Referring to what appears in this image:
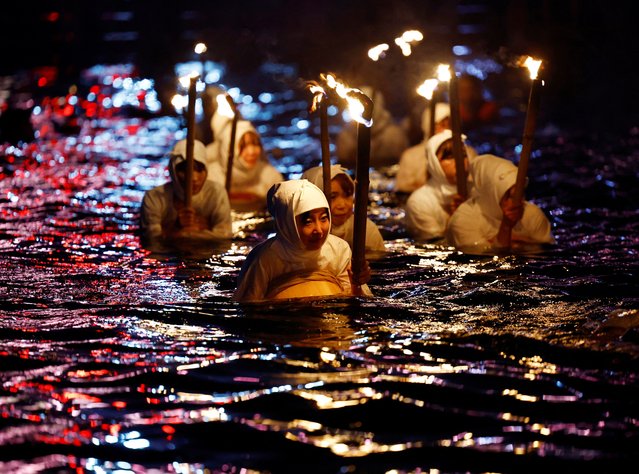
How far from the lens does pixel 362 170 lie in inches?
310

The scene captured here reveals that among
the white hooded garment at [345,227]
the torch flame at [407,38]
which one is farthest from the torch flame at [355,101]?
the torch flame at [407,38]

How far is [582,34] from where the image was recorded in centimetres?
2547

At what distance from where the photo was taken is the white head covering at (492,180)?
1164 cm

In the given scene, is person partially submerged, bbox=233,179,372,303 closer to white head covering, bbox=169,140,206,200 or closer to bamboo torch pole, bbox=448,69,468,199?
bamboo torch pole, bbox=448,69,468,199

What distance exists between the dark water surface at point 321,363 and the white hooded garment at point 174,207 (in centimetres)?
25

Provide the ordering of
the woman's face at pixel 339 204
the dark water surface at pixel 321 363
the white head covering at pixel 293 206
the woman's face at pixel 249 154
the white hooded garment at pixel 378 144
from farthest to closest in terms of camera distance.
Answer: the white hooded garment at pixel 378 144 < the woman's face at pixel 249 154 < the woman's face at pixel 339 204 < the white head covering at pixel 293 206 < the dark water surface at pixel 321 363

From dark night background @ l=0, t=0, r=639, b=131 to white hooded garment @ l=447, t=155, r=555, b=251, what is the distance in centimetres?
629

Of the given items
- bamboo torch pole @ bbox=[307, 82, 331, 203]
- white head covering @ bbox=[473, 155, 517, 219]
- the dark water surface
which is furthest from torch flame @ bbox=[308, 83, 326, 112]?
white head covering @ bbox=[473, 155, 517, 219]

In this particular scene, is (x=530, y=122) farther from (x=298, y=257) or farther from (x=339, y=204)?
(x=298, y=257)

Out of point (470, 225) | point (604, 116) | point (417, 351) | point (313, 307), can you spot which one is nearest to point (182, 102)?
point (470, 225)

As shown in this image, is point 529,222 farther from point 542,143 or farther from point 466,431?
point 542,143

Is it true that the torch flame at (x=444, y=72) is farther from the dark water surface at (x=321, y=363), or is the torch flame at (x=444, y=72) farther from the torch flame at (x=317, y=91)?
the torch flame at (x=317, y=91)

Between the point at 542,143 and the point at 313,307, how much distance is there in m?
12.5

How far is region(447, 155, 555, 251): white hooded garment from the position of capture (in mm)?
11797
